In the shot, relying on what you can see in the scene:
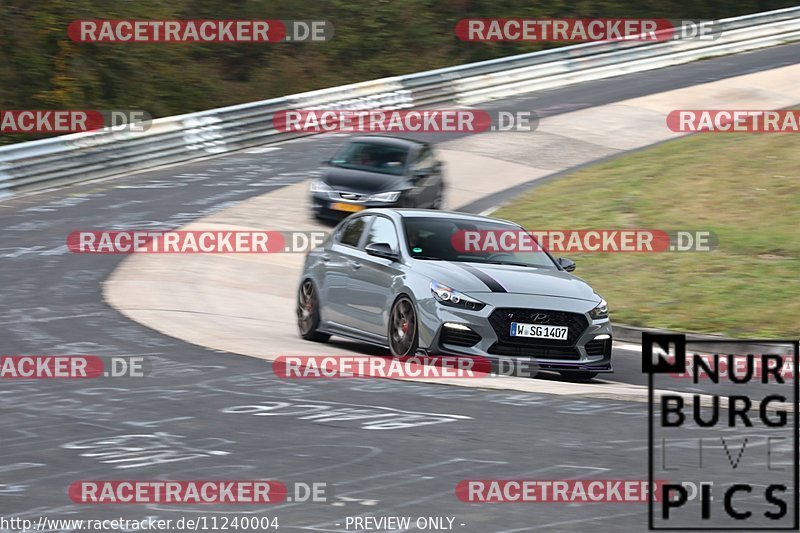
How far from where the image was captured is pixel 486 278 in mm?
12367

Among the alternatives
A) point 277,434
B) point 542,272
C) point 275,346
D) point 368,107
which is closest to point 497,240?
point 542,272

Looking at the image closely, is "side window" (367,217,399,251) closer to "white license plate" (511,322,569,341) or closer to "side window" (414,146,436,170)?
"white license plate" (511,322,569,341)

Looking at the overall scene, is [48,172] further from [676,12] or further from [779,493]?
[676,12]

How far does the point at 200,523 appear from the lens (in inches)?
263

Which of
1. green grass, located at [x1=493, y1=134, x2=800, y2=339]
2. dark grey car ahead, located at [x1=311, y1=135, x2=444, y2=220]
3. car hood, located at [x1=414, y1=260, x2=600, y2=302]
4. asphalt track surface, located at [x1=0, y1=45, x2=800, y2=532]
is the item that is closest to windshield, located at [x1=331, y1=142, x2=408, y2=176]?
dark grey car ahead, located at [x1=311, y1=135, x2=444, y2=220]

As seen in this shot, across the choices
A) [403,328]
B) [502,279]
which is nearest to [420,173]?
[403,328]

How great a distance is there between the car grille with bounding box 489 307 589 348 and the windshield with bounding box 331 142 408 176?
11277 mm

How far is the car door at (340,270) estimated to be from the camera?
1382cm

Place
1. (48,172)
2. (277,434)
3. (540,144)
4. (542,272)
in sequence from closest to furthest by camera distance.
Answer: (277,434) < (542,272) < (48,172) < (540,144)

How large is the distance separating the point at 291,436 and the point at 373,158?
15.2 meters

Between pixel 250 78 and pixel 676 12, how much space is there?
53.0ft

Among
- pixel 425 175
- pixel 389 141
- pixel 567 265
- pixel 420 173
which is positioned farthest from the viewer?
pixel 389 141

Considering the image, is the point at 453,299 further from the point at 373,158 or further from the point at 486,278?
the point at 373,158

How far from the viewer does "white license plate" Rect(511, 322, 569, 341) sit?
1207 centimetres
